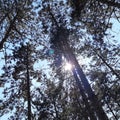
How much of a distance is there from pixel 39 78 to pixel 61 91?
2466mm

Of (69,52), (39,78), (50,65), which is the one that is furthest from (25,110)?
(69,52)

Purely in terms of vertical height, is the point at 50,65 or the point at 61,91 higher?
the point at 50,65

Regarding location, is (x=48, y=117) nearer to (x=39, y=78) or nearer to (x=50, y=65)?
(x=39, y=78)

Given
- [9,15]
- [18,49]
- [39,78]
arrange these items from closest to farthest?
[9,15] < [18,49] < [39,78]

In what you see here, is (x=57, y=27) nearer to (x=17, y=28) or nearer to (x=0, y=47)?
(x=17, y=28)

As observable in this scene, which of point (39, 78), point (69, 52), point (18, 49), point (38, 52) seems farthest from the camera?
point (39, 78)

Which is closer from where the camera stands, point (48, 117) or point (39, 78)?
point (39, 78)

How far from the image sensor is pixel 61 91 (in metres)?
20.3

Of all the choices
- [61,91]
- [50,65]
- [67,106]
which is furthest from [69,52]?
[67,106]

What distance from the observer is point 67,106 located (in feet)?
78.2

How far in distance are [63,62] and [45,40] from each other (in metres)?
2.43

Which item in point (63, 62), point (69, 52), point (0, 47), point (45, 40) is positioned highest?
point (45, 40)

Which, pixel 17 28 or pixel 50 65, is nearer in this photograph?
pixel 17 28

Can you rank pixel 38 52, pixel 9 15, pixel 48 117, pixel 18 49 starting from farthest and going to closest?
pixel 48 117 → pixel 38 52 → pixel 18 49 → pixel 9 15
